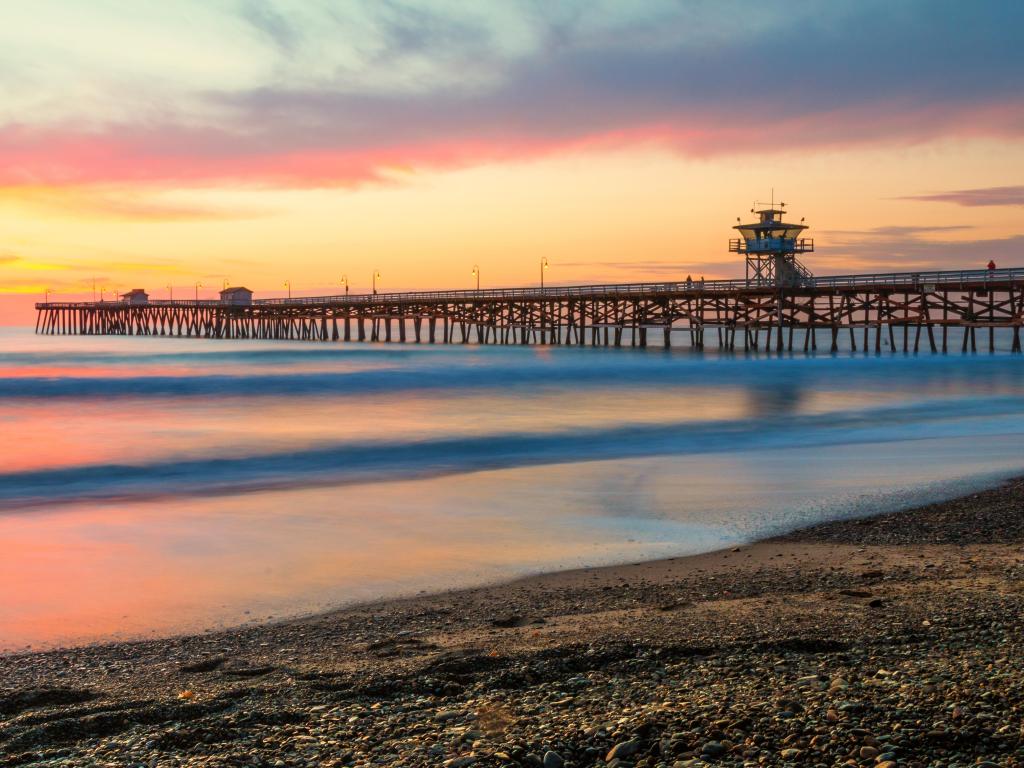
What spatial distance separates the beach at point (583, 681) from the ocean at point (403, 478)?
1.11 meters

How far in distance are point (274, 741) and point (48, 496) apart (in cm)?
1100

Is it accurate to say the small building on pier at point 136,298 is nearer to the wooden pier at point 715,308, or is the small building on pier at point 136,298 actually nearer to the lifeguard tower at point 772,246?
the wooden pier at point 715,308

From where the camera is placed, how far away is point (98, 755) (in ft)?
13.4

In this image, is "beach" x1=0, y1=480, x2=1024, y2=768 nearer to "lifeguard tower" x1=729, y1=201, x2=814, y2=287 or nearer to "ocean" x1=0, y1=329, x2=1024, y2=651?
"ocean" x1=0, y1=329, x2=1024, y2=651

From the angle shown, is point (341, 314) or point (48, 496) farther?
point (341, 314)

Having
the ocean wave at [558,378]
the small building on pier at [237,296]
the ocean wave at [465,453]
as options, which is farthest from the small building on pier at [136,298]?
the ocean wave at [465,453]

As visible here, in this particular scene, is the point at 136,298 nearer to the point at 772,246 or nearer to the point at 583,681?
the point at 772,246

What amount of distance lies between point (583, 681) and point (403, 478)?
34.5ft

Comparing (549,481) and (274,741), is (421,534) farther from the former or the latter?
(274,741)

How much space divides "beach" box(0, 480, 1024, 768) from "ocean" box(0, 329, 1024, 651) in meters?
1.11

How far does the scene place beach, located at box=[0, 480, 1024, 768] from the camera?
3.89m

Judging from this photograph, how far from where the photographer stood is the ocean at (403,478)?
8.03 metres

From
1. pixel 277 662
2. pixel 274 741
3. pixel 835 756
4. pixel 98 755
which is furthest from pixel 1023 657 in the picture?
pixel 98 755

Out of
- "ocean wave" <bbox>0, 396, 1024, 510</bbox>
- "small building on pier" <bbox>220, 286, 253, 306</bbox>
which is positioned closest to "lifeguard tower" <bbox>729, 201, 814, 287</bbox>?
"ocean wave" <bbox>0, 396, 1024, 510</bbox>
